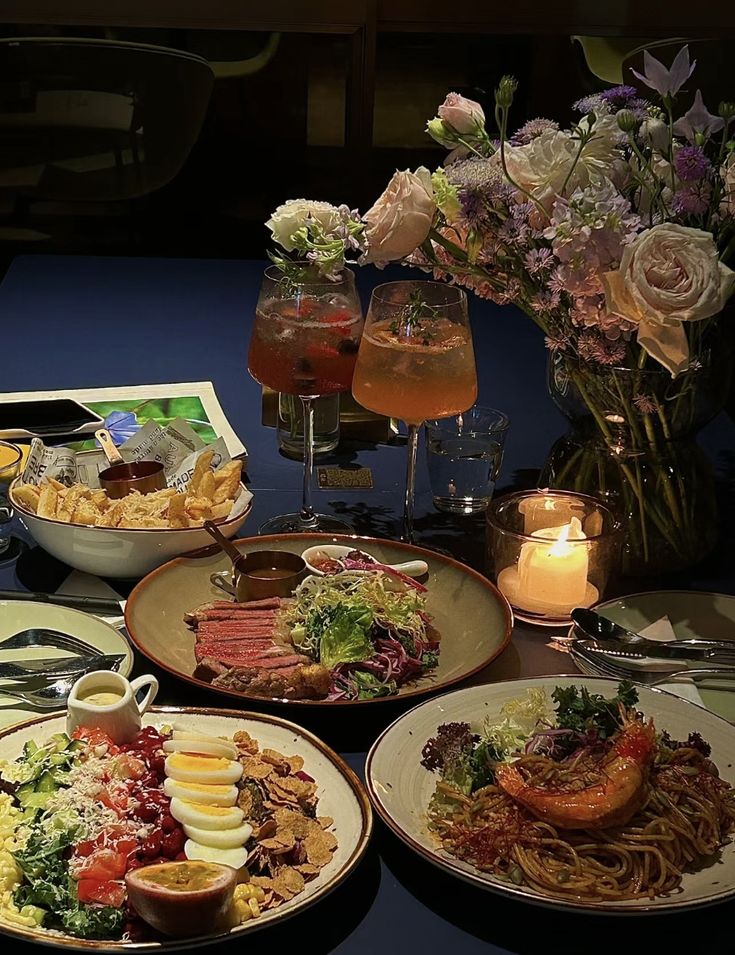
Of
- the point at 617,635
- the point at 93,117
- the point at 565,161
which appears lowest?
the point at 93,117

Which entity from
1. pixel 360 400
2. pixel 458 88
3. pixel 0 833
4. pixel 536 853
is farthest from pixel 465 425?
pixel 458 88

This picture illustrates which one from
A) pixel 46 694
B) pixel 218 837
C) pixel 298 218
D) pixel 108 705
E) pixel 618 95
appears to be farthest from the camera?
pixel 298 218

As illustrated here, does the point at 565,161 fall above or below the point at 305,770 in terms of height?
above

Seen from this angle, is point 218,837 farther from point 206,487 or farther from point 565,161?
point 565,161

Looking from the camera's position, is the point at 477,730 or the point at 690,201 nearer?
the point at 477,730

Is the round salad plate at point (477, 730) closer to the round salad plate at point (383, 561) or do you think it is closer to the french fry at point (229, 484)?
the round salad plate at point (383, 561)

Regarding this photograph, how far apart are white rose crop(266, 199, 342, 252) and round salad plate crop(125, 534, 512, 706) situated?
1.25 ft

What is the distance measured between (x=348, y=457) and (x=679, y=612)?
64 centimetres

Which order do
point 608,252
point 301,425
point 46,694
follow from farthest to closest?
point 301,425, point 608,252, point 46,694

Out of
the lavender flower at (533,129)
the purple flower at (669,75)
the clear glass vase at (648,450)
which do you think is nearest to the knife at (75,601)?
the clear glass vase at (648,450)

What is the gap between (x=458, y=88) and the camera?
15.4 ft

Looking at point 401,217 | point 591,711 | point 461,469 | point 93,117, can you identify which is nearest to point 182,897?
point 591,711

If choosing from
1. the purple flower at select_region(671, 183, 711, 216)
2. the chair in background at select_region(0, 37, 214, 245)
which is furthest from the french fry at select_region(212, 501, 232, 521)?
the chair in background at select_region(0, 37, 214, 245)

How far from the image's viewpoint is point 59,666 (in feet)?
4.26
